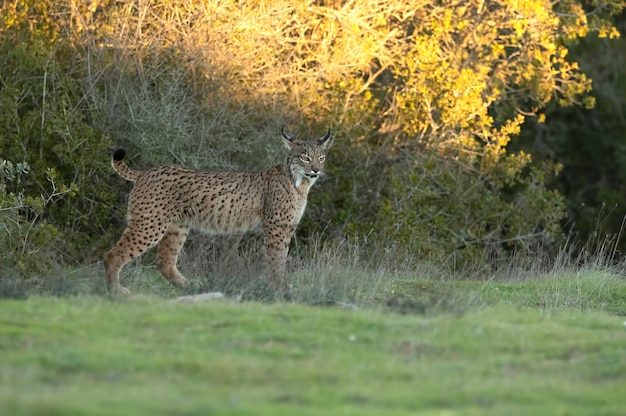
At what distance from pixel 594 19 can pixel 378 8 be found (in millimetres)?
4639

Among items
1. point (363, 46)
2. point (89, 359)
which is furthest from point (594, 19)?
point (89, 359)

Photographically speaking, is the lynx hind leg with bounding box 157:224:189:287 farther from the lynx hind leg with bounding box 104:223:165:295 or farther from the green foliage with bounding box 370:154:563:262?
the green foliage with bounding box 370:154:563:262

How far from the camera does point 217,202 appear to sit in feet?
45.4

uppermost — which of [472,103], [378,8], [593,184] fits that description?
[378,8]

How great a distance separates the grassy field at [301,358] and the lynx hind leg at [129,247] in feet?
9.36

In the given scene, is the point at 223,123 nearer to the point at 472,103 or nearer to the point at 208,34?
the point at 208,34

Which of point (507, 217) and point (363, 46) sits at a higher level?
point (363, 46)

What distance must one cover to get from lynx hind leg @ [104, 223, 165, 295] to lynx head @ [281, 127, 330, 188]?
175cm

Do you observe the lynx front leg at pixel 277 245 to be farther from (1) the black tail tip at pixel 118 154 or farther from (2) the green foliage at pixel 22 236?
(2) the green foliage at pixel 22 236

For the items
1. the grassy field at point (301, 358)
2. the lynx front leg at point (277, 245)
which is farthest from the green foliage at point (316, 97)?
the grassy field at point (301, 358)

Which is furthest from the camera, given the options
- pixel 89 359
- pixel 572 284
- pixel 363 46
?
pixel 363 46

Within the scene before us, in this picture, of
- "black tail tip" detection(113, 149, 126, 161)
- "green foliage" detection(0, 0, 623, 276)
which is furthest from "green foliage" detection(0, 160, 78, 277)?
"green foliage" detection(0, 0, 623, 276)

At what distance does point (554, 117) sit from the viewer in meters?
28.3

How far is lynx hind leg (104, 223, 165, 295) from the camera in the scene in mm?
12977
